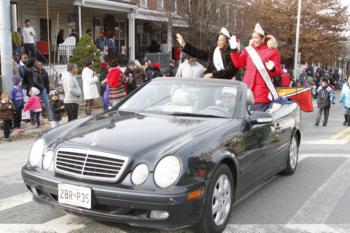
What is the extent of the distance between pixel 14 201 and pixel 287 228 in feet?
9.83

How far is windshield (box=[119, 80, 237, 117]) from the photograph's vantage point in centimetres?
525

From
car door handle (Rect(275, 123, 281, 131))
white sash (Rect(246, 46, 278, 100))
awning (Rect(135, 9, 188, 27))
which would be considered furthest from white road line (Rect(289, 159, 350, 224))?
awning (Rect(135, 9, 188, 27))

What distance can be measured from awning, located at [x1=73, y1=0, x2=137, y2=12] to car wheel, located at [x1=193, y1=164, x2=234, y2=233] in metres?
17.4

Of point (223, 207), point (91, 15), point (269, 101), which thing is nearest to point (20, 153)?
point (269, 101)

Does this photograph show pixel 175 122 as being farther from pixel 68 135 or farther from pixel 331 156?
pixel 331 156

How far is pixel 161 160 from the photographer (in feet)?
13.0

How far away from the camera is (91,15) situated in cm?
2497

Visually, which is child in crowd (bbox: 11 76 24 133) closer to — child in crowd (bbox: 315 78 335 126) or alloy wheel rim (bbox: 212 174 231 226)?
alloy wheel rim (bbox: 212 174 231 226)

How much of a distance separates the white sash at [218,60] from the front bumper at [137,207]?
4299mm

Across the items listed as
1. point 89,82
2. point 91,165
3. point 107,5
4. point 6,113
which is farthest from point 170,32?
point 91,165

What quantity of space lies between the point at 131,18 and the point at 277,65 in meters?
19.1

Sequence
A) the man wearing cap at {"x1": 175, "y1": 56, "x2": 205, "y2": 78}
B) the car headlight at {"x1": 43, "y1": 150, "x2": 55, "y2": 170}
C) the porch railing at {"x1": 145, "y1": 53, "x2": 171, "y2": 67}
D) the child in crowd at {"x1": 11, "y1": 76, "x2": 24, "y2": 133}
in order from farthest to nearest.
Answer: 1. the porch railing at {"x1": 145, "y1": 53, "x2": 171, "y2": 67}
2. the child in crowd at {"x1": 11, "y1": 76, "x2": 24, "y2": 133}
3. the man wearing cap at {"x1": 175, "y1": 56, "x2": 205, "y2": 78}
4. the car headlight at {"x1": 43, "y1": 150, "x2": 55, "y2": 170}

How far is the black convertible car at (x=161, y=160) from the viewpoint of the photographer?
3908 mm

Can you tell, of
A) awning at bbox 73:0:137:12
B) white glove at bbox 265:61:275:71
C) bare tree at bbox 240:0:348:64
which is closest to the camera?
white glove at bbox 265:61:275:71
